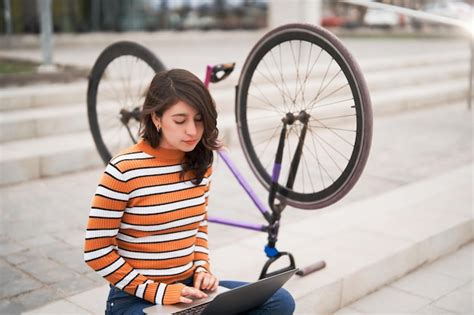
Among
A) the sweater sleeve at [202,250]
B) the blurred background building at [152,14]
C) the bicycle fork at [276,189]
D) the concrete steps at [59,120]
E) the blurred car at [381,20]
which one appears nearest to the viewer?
the sweater sleeve at [202,250]

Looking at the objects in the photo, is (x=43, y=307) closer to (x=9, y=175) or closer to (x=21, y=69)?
(x=9, y=175)

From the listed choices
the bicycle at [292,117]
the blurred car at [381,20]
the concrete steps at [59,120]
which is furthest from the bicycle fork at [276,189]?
the blurred car at [381,20]

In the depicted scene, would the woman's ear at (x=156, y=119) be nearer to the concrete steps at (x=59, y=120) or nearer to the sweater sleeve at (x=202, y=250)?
the sweater sleeve at (x=202, y=250)

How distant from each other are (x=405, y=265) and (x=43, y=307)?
1.96 m

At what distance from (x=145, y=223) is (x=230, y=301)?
14.7 inches

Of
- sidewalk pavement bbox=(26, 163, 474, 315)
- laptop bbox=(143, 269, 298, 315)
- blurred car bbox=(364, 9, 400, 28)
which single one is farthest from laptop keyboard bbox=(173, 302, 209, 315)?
blurred car bbox=(364, 9, 400, 28)

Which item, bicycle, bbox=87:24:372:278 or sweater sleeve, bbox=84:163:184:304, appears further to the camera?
bicycle, bbox=87:24:372:278

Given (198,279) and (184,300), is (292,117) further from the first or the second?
(184,300)

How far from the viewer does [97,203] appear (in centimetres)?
206

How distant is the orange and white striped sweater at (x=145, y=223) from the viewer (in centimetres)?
207

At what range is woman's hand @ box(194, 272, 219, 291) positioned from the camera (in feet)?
7.36

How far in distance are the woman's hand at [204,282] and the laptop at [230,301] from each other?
0.14ft

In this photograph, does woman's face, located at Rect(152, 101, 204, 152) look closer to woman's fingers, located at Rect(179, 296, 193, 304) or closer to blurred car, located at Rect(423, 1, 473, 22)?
woman's fingers, located at Rect(179, 296, 193, 304)

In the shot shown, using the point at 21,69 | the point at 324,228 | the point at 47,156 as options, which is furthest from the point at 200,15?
the point at 324,228
